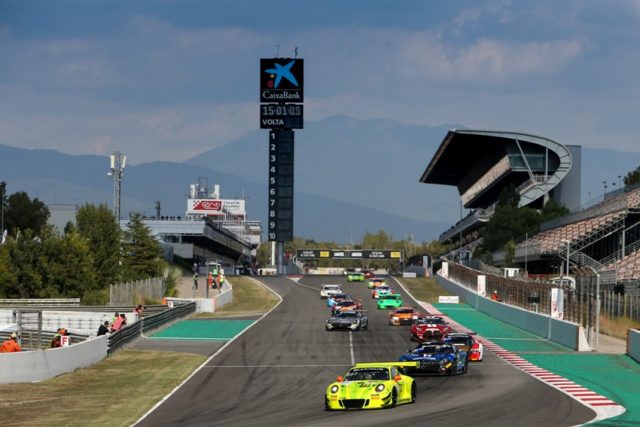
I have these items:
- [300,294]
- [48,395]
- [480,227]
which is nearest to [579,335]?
[48,395]

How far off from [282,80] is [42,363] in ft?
374

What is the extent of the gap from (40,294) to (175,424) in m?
59.1

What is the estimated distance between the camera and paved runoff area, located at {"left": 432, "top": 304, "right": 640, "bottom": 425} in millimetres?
27547

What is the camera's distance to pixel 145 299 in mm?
74875

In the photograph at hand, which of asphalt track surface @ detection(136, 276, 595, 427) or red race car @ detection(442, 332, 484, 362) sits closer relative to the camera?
asphalt track surface @ detection(136, 276, 595, 427)

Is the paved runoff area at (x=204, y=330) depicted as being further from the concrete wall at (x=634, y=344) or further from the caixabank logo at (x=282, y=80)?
the caixabank logo at (x=282, y=80)

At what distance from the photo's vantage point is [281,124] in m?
144

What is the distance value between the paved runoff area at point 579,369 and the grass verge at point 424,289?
35.4 metres

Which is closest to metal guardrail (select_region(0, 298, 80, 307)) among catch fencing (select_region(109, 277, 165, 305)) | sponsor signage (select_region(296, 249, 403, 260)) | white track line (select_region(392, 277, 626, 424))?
catch fencing (select_region(109, 277, 165, 305))

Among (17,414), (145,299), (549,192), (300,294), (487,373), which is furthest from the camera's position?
(549,192)

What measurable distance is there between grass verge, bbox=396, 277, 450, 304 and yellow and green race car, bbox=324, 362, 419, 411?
61.5m

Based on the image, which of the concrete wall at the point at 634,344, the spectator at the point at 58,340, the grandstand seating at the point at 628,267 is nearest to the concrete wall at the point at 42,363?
the spectator at the point at 58,340

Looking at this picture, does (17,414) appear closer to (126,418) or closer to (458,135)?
(126,418)

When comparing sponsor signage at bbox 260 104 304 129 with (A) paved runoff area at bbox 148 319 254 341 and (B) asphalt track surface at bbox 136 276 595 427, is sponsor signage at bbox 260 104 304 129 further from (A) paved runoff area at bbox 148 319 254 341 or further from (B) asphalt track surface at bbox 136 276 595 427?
(B) asphalt track surface at bbox 136 276 595 427
